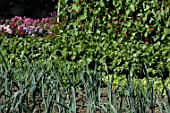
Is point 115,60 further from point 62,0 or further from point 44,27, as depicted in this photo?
point 44,27

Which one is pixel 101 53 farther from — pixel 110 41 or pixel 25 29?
pixel 25 29

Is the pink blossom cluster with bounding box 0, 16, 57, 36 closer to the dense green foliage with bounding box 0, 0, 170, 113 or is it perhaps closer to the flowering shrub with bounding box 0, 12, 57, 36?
the flowering shrub with bounding box 0, 12, 57, 36

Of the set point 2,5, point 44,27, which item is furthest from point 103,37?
point 2,5

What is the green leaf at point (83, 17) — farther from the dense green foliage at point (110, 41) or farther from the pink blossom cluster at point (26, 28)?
the pink blossom cluster at point (26, 28)

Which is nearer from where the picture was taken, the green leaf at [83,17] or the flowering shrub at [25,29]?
the green leaf at [83,17]

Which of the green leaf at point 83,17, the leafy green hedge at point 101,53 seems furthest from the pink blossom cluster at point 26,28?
the leafy green hedge at point 101,53

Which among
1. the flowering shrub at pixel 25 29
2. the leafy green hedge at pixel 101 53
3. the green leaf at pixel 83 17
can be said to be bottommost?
the leafy green hedge at pixel 101 53

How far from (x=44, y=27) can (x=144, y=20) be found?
351 centimetres

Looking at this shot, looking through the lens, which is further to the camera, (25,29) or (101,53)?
(25,29)

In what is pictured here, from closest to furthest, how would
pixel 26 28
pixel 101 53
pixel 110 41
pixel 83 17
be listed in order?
pixel 101 53 < pixel 110 41 < pixel 83 17 < pixel 26 28

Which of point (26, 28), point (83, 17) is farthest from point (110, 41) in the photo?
point (26, 28)

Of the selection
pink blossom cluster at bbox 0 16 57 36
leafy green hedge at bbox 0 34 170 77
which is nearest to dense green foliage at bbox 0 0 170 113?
leafy green hedge at bbox 0 34 170 77

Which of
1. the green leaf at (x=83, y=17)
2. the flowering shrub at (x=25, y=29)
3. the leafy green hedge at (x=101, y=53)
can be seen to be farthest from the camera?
the flowering shrub at (x=25, y=29)

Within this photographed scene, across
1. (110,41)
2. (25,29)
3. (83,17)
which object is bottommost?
(110,41)
